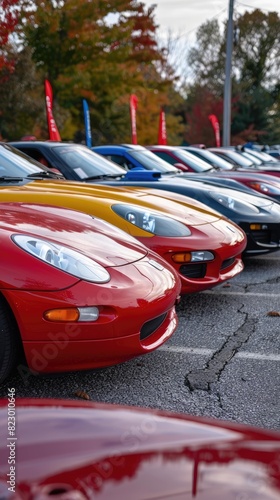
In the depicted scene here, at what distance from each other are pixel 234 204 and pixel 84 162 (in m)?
1.54

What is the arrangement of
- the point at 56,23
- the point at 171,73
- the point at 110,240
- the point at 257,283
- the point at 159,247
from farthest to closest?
the point at 171,73, the point at 56,23, the point at 257,283, the point at 159,247, the point at 110,240

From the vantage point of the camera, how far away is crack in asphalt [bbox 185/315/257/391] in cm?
362

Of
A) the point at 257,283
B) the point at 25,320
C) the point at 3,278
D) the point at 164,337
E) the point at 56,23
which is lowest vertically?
the point at 257,283

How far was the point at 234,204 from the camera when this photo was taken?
688cm

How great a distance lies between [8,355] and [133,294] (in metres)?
0.65

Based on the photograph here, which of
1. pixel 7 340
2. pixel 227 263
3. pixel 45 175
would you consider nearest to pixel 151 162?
pixel 45 175

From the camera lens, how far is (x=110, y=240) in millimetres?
3875

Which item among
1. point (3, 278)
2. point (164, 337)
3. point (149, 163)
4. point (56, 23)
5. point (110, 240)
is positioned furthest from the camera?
point (56, 23)

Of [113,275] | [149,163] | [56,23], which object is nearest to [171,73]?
[56,23]

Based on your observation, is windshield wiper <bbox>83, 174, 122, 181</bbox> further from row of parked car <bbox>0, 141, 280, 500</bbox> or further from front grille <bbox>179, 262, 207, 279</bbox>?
front grille <bbox>179, 262, 207, 279</bbox>

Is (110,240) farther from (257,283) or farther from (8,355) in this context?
(257,283)

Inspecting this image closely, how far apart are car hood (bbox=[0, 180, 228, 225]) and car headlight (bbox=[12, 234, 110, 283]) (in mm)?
1395

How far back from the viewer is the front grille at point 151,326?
3.46 m

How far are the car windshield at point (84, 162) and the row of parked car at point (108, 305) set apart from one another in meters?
0.02
